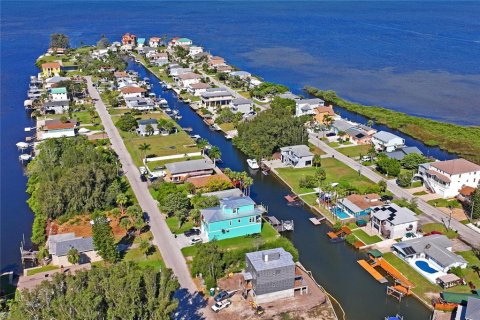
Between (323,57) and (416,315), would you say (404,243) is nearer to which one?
(416,315)

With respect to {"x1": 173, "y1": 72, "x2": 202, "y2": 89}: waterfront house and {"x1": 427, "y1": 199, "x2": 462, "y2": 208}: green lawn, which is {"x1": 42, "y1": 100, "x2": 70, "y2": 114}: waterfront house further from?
{"x1": 427, "y1": 199, "x2": 462, "y2": 208}: green lawn

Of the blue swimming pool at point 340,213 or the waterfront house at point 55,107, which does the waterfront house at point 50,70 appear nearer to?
the waterfront house at point 55,107

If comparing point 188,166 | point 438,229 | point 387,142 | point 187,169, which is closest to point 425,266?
point 438,229

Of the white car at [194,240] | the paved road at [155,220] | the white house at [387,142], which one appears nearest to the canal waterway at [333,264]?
the white car at [194,240]

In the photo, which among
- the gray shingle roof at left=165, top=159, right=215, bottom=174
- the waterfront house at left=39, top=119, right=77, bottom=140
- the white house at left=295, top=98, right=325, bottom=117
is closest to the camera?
the gray shingle roof at left=165, top=159, right=215, bottom=174

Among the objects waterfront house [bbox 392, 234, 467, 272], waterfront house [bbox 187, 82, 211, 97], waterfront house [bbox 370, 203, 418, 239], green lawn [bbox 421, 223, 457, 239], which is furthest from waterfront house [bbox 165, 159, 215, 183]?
waterfront house [bbox 187, 82, 211, 97]
